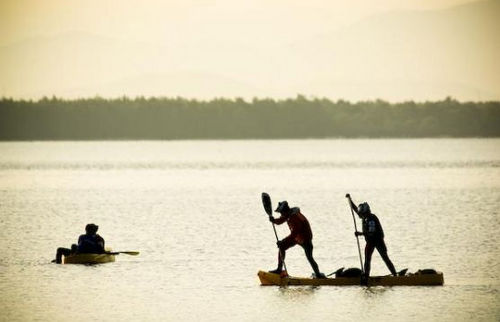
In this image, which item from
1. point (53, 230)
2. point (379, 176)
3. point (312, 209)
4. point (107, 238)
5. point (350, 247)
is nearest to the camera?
point (350, 247)

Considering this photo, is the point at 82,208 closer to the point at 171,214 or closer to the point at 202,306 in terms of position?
the point at 171,214

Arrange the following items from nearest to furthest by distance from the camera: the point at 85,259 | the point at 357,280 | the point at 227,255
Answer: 1. the point at 357,280
2. the point at 85,259
3. the point at 227,255

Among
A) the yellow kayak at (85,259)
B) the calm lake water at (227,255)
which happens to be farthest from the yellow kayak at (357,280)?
the yellow kayak at (85,259)

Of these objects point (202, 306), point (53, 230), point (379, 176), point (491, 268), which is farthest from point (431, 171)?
point (202, 306)

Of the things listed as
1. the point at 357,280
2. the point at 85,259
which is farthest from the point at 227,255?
the point at 357,280

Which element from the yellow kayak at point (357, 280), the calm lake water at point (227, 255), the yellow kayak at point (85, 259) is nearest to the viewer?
the calm lake water at point (227, 255)

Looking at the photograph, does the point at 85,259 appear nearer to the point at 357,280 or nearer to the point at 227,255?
the point at 227,255

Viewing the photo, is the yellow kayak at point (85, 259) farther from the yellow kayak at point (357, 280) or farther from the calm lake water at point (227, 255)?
the yellow kayak at point (357, 280)

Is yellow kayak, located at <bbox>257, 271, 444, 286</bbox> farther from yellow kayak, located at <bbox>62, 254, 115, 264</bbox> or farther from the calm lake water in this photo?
yellow kayak, located at <bbox>62, 254, 115, 264</bbox>

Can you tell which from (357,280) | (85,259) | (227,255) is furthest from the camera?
(227,255)

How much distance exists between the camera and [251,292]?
26.9 meters

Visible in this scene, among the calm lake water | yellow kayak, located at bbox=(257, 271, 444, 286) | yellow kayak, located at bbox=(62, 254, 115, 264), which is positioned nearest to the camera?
the calm lake water

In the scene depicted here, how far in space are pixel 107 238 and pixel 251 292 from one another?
1600 cm

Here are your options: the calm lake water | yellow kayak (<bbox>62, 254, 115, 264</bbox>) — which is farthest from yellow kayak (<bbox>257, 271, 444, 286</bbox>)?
yellow kayak (<bbox>62, 254, 115, 264</bbox>)
